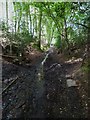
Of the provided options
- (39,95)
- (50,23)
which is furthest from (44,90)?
(50,23)

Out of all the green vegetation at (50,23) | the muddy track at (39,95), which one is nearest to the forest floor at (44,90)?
the muddy track at (39,95)

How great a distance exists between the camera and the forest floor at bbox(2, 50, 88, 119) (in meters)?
1.32

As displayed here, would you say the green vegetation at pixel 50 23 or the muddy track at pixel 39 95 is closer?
the muddy track at pixel 39 95

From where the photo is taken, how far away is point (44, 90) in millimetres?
1446

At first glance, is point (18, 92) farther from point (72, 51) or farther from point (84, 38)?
point (84, 38)

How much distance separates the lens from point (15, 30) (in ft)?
5.58

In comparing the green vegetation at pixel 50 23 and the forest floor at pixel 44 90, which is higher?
the green vegetation at pixel 50 23

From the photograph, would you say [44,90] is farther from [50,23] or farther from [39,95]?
[50,23]

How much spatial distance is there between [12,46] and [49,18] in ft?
1.58

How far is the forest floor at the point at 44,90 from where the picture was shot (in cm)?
132

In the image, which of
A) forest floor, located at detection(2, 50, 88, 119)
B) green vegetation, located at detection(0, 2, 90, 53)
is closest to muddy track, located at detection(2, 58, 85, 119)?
forest floor, located at detection(2, 50, 88, 119)

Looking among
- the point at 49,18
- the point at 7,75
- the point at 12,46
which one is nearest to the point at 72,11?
the point at 49,18

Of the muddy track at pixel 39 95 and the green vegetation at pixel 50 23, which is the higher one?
the green vegetation at pixel 50 23

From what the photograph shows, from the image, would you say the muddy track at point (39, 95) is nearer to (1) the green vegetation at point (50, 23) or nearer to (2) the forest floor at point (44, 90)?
(2) the forest floor at point (44, 90)
